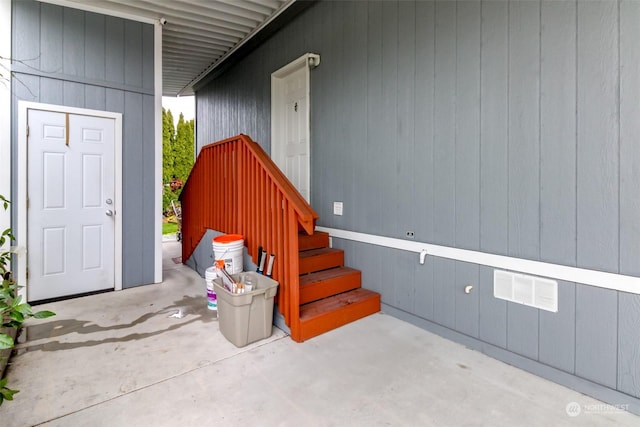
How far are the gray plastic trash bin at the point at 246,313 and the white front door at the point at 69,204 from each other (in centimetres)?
210

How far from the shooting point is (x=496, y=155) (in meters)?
2.40

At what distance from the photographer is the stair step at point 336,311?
2740 millimetres

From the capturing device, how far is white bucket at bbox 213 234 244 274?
3.22 metres

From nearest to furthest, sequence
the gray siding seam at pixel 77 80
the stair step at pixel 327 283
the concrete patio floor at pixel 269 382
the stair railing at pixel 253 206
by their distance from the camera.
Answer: the concrete patio floor at pixel 269 382, the stair railing at pixel 253 206, the stair step at pixel 327 283, the gray siding seam at pixel 77 80

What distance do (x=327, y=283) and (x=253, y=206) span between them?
3.53ft

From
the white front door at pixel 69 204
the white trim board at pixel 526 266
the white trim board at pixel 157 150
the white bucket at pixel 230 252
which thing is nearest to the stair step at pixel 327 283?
the white trim board at pixel 526 266

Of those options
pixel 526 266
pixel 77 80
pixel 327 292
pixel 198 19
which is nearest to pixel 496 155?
pixel 526 266

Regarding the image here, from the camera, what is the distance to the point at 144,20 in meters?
4.16

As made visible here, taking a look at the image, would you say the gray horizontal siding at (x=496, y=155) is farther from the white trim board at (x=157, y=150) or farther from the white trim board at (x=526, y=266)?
the white trim board at (x=157, y=150)

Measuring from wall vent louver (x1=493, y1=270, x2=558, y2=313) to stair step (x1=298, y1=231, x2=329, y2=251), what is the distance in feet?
6.26

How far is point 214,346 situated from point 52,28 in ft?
12.9

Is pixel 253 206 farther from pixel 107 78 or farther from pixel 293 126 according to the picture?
pixel 107 78

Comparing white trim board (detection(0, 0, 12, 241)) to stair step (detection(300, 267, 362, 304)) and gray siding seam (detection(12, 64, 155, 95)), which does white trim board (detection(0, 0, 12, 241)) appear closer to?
gray siding seam (detection(12, 64, 155, 95))

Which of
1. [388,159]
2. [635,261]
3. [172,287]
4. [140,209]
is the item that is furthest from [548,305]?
[140,209]
